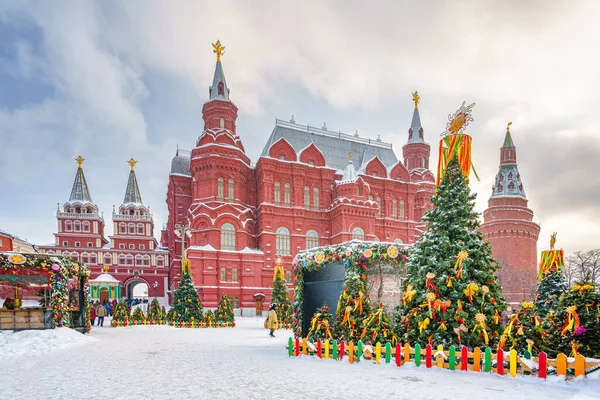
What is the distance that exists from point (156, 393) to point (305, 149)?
36.9 m

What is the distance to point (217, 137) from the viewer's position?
3712 centimetres

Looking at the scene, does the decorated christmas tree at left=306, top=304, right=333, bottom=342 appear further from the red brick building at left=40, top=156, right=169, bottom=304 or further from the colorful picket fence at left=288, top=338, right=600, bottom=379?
the red brick building at left=40, top=156, right=169, bottom=304

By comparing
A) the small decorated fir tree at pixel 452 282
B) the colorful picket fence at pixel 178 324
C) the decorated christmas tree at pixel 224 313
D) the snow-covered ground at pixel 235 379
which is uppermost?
the small decorated fir tree at pixel 452 282

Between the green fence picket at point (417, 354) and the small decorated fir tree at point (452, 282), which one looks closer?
the green fence picket at point (417, 354)

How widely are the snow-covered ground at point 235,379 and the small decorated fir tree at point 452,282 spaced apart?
1375mm

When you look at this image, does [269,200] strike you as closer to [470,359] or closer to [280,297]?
[280,297]

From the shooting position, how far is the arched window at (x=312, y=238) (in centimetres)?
3990

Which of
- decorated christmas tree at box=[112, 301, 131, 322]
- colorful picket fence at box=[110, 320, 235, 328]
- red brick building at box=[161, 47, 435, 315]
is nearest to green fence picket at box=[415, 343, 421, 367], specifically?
colorful picket fence at box=[110, 320, 235, 328]

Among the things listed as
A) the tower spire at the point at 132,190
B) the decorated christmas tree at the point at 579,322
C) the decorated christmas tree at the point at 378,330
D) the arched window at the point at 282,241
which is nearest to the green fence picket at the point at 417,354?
the decorated christmas tree at the point at 378,330

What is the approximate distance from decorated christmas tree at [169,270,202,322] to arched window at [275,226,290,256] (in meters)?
15.5

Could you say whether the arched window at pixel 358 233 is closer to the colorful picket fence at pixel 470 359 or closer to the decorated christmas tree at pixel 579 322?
the colorful picket fence at pixel 470 359

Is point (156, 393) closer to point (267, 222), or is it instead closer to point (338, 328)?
point (338, 328)

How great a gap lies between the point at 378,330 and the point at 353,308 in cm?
101

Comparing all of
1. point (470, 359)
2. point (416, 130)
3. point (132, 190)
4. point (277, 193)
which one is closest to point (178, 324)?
point (470, 359)
